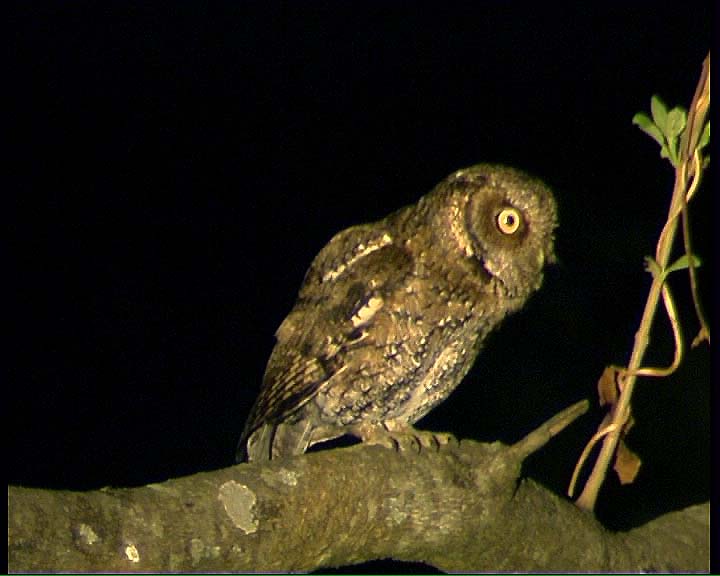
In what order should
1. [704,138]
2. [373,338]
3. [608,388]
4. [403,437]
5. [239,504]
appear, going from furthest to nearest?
[373,338]
[403,437]
[608,388]
[704,138]
[239,504]

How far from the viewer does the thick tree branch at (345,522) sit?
1149mm

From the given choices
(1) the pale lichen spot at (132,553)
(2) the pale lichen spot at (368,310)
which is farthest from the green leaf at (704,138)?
(1) the pale lichen spot at (132,553)

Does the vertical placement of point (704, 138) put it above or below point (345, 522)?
above

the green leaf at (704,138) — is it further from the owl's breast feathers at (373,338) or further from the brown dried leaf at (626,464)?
the owl's breast feathers at (373,338)

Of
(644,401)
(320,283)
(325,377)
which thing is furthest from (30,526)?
(644,401)

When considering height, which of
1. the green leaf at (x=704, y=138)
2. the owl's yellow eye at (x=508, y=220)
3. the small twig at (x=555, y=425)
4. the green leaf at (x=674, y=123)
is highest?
the green leaf at (x=674, y=123)

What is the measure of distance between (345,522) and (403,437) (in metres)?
0.49

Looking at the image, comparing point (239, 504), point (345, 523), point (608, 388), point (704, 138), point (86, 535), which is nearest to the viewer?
point (86, 535)

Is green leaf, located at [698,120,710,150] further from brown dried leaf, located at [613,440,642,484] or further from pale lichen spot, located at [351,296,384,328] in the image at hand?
pale lichen spot, located at [351,296,384,328]

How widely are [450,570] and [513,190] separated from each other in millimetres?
709

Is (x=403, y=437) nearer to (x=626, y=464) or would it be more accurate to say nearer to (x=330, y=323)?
(x=330, y=323)

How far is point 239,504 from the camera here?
1254 mm

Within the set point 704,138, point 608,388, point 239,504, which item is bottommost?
point 608,388

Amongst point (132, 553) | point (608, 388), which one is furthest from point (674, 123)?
point (132, 553)
